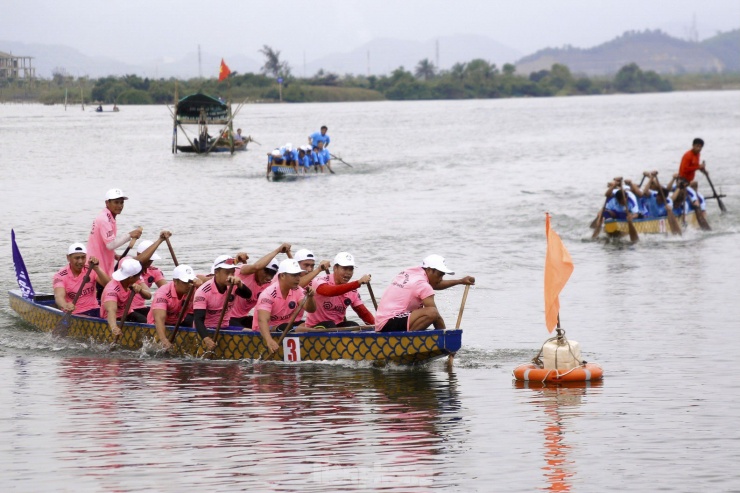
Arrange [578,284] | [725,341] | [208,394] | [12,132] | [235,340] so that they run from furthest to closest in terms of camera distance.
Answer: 1. [12,132]
2. [578,284]
3. [725,341]
4. [235,340]
5. [208,394]

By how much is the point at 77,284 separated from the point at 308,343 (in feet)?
14.7

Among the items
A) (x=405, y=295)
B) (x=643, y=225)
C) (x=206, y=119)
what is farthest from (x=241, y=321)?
(x=206, y=119)

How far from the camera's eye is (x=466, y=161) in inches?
2334

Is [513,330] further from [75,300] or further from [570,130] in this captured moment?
[570,130]

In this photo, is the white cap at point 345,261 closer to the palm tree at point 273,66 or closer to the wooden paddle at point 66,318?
the wooden paddle at point 66,318

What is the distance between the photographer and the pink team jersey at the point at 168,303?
1588 centimetres

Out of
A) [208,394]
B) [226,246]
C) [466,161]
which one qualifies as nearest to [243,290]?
[208,394]

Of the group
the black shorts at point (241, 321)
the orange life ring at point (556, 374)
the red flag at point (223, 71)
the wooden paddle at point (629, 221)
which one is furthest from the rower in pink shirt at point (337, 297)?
the red flag at point (223, 71)

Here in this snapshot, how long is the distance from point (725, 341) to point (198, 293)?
7.98 meters

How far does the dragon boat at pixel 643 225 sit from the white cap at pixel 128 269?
15.2 m

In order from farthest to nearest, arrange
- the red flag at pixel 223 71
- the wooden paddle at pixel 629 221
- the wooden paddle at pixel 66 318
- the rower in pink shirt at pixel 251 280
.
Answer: the red flag at pixel 223 71 → the wooden paddle at pixel 629 221 → the wooden paddle at pixel 66 318 → the rower in pink shirt at pixel 251 280

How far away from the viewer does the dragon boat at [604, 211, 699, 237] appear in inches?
1112

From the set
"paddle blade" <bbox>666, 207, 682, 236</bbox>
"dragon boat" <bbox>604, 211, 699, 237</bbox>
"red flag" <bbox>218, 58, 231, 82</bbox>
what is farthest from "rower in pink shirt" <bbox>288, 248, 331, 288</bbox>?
"red flag" <bbox>218, 58, 231, 82</bbox>

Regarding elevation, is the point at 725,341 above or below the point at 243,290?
below
